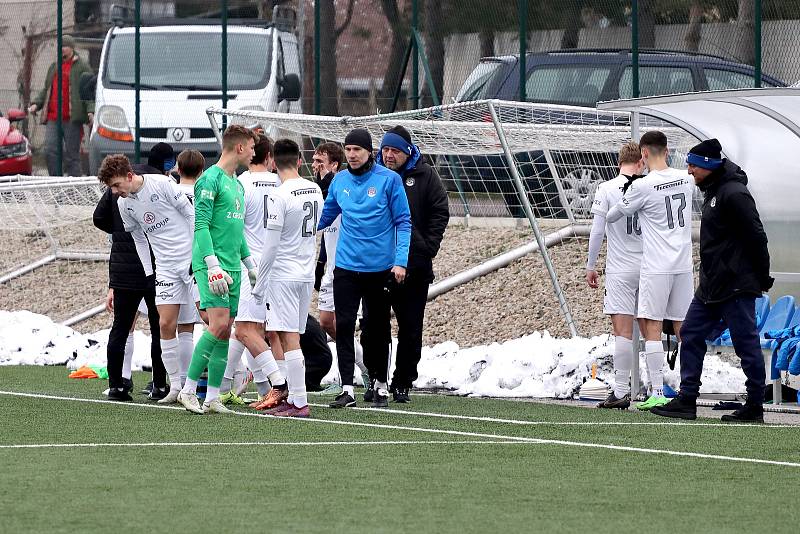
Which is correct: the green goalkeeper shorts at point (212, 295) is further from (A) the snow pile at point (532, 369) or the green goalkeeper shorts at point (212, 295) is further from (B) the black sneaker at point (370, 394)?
(A) the snow pile at point (532, 369)

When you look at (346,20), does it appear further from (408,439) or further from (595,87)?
(408,439)

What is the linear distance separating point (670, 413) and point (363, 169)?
2.74 m

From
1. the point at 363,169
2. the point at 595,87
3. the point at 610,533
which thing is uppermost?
the point at 595,87

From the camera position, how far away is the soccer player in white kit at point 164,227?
11102 mm

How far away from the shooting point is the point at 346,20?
19969mm

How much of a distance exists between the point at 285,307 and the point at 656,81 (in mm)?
7868

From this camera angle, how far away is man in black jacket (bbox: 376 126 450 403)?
37.7 ft

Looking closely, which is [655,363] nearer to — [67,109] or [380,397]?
[380,397]

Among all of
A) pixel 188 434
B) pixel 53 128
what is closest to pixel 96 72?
pixel 53 128

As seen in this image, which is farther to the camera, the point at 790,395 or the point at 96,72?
the point at 96,72

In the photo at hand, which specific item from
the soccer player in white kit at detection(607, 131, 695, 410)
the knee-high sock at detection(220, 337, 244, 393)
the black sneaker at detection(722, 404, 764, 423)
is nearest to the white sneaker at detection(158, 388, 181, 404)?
the knee-high sock at detection(220, 337, 244, 393)

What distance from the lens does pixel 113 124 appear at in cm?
2120

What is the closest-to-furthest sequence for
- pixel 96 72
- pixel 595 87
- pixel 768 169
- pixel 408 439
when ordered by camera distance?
pixel 408 439 → pixel 768 169 → pixel 595 87 → pixel 96 72

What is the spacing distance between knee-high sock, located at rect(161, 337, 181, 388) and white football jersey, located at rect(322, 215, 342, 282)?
1.45m
